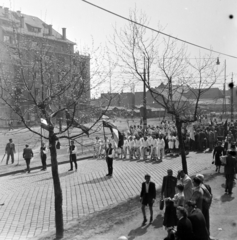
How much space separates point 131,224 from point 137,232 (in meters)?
0.68

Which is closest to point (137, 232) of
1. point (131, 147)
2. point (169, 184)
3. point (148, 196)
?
point (148, 196)

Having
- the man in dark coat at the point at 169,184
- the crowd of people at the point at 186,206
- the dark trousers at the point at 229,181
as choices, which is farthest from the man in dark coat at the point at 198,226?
the dark trousers at the point at 229,181

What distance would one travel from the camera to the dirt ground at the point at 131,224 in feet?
28.7

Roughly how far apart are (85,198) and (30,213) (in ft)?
7.53

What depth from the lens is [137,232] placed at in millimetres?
8984

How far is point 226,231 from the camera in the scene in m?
8.88

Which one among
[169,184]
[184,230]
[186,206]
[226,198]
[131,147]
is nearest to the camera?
[184,230]

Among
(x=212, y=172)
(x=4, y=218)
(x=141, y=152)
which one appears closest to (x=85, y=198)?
(x=4, y=218)

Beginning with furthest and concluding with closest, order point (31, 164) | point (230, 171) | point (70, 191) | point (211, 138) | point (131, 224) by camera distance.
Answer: point (211, 138)
point (31, 164)
point (70, 191)
point (230, 171)
point (131, 224)

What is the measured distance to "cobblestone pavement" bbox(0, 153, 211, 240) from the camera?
399 inches

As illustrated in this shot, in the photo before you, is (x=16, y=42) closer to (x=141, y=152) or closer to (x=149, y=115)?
(x=141, y=152)

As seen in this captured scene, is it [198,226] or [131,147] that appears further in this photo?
[131,147]

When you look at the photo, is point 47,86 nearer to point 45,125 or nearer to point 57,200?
Result: point 45,125

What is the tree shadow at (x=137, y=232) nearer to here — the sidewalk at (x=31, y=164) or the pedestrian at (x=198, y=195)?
the pedestrian at (x=198, y=195)
